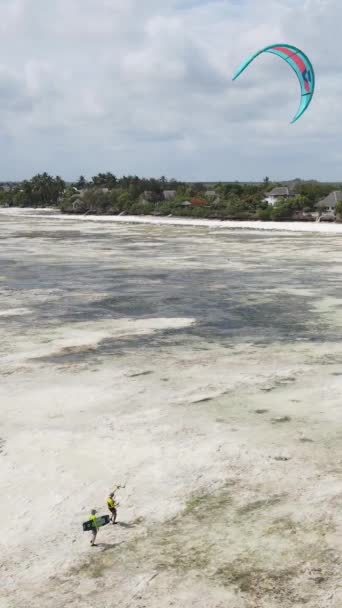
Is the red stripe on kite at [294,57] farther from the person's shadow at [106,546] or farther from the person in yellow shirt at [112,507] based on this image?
the person's shadow at [106,546]

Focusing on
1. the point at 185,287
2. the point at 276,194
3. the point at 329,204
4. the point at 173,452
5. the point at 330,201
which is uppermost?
the point at 276,194

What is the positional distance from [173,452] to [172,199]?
363 feet

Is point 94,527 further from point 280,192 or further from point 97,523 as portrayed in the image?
point 280,192

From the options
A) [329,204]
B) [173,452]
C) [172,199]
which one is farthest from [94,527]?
[172,199]

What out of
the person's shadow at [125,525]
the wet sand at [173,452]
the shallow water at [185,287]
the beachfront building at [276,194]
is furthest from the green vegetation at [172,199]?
the person's shadow at [125,525]

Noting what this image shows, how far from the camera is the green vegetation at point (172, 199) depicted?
90.2m

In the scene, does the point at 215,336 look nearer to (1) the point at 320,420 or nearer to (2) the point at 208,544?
(1) the point at 320,420

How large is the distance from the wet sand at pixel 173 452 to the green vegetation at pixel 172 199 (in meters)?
63.7

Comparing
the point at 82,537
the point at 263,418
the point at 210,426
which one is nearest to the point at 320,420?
the point at 263,418

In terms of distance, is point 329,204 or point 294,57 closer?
point 294,57

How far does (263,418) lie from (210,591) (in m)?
5.10

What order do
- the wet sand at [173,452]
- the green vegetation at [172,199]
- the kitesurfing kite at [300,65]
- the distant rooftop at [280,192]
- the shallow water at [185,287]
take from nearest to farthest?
the wet sand at [173,452] → the shallow water at [185,287] → the kitesurfing kite at [300,65] → the green vegetation at [172,199] → the distant rooftop at [280,192]

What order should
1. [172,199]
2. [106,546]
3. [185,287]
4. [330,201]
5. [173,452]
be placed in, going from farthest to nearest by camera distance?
[172,199] → [330,201] → [185,287] → [173,452] → [106,546]

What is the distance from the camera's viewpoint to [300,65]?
3384 centimetres
